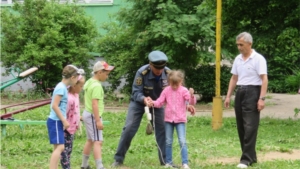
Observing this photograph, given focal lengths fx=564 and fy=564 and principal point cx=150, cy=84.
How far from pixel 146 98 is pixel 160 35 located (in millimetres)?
10638

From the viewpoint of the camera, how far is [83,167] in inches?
302

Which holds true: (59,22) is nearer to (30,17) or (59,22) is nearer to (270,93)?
(30,17)

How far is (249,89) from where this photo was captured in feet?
25.6

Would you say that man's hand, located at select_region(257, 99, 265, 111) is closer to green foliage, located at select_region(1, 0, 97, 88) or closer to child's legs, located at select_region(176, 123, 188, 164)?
child's legs, located at select_region(176, 123, 188, 164)

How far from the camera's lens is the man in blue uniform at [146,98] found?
25.3 ft

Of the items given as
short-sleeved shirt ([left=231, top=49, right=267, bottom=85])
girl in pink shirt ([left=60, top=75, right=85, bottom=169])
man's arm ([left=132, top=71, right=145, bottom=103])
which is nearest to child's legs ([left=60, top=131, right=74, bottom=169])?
girl in pink shirt ([left=60, top=75, right=85, bottom=169])

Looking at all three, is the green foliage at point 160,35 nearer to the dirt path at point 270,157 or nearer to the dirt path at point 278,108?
the dirt path at point 278,108

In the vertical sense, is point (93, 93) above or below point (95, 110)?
above

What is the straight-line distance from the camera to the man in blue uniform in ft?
25.3

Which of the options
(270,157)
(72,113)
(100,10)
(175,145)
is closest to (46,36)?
(100,10)

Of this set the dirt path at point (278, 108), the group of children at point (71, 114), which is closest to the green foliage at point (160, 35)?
the dirt path at point (278, 108)

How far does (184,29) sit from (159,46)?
3.31 feet

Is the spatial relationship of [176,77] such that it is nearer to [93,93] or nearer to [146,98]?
[146,98]

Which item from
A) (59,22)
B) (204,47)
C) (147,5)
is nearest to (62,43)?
(59,22)
